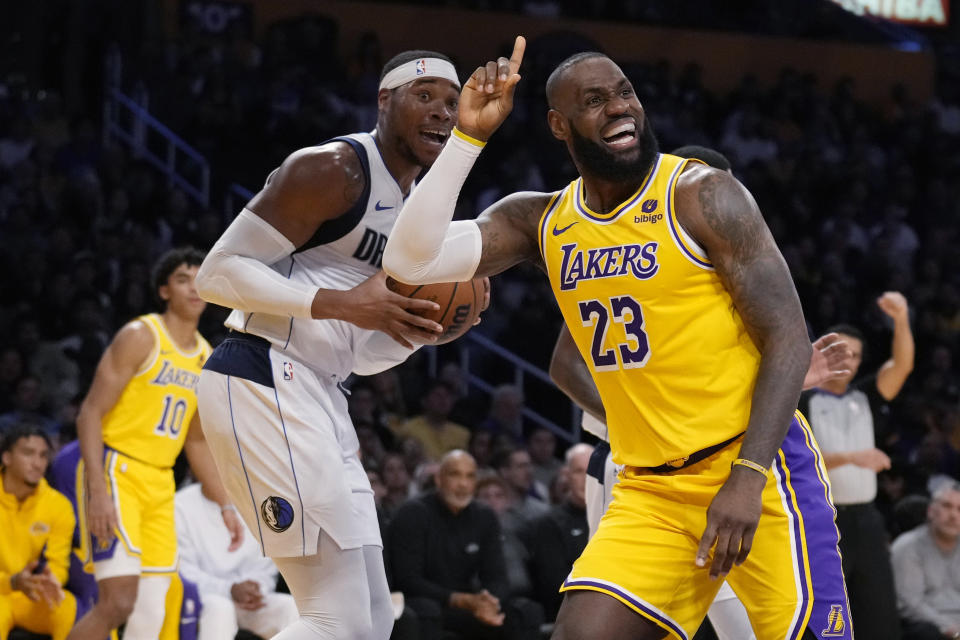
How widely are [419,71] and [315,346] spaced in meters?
0.95

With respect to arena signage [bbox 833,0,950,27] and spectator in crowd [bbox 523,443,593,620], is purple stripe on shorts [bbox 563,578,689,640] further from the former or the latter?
arena signage [bbox 833,0,950,27]

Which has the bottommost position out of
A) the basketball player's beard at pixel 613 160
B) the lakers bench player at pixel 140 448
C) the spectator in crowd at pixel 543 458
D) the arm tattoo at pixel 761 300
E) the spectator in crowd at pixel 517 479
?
the spectator in crowd at pixel 543 458

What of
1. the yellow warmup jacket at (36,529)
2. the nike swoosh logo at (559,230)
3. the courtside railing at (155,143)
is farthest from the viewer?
the courtside railing at (155,143)

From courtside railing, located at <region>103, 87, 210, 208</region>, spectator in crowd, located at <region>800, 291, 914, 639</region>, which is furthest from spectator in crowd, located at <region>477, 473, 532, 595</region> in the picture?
courtside railing, located at <region>103, 87, 210, 208</region>

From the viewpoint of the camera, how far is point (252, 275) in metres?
3.90

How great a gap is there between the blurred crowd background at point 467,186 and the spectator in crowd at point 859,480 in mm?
1722

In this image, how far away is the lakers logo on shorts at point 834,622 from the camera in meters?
3.32

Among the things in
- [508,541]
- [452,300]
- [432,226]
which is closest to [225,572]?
[508,541]

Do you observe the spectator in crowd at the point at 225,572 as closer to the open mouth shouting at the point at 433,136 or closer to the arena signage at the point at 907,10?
the open mouth shouting at the point at 433,136

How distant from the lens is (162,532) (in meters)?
6.14

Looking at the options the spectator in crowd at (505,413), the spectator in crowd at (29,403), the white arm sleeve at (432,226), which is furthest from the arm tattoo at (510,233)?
the spectator in crowd at (505,413)

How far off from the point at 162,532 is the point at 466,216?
625 cm

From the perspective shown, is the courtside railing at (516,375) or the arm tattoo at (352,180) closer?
the arm tattoo at (352,180)

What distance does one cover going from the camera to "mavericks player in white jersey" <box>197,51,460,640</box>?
3852 millimetres
